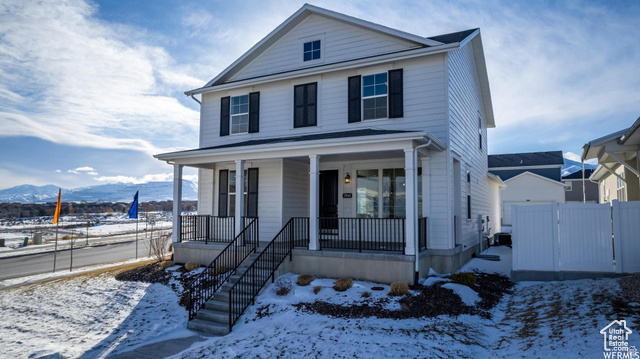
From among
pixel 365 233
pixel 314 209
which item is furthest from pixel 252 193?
pixel 365 233

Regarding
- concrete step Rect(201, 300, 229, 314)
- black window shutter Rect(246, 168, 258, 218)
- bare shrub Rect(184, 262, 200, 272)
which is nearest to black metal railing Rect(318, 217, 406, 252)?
black window shutter Rect(246, 168, 258, 218)

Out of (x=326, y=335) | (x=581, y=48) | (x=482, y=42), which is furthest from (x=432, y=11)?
(x=326, y=335)

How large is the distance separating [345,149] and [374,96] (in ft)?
8.61

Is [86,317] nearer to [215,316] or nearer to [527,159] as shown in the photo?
[215,316]

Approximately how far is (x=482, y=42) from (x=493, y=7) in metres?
2.77

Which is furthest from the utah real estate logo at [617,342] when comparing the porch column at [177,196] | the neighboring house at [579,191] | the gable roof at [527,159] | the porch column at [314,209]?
the neighboring house at [579,191]

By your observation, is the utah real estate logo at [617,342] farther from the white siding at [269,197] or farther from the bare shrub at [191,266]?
the bare shrub at [191,266]

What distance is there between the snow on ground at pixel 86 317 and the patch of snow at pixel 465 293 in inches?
225

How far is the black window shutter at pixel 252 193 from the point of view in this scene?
1320 centimetres

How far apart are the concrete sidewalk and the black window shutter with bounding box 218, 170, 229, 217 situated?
6.96 m

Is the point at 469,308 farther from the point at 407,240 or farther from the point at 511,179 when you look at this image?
the point at 511,179

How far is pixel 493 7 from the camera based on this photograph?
1236 centimetres

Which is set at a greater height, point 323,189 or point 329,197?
point 323,189

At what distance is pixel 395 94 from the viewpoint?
445 inches
